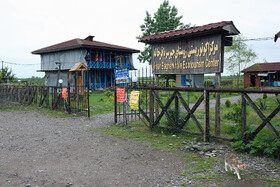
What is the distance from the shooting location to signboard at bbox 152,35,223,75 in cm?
774

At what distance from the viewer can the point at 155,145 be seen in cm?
712

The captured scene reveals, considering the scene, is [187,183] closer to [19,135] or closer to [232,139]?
[232,139]

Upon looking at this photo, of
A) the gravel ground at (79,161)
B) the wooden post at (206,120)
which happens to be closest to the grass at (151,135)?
the gravel ground at (79,161)

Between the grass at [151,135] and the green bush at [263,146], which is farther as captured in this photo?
the grass at [151,135]

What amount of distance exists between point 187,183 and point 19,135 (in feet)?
23.2

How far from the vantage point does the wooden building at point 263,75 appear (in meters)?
38.0

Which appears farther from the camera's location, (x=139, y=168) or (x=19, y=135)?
(x=19, y=135)

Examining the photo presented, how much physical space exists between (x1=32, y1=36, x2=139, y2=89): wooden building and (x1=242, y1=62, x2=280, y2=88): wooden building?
20.9m

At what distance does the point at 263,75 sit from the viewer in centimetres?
3797

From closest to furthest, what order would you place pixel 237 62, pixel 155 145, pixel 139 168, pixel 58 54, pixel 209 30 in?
pixel 139 168 < pixel 155 145 < pixel 209 30 < pixel 58 54 < pixel 237 62

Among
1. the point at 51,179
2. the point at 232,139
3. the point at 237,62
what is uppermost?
the point at 237,62

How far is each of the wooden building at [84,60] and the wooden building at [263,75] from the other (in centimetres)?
2093

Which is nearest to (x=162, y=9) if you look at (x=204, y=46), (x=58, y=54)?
(x=58, y=54)

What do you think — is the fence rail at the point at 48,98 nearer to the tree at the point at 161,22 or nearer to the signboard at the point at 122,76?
the signboard at the point at 122,76
